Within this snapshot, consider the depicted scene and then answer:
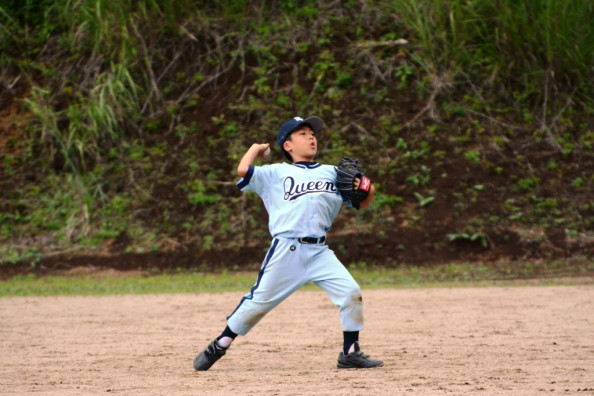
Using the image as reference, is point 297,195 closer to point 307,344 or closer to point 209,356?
point 209,356

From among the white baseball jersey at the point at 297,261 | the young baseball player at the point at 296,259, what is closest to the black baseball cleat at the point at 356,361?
the young baseball player at the point at 296,259

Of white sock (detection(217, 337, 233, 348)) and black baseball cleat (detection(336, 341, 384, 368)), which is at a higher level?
white sock (detection(217, 337, 233, 348))

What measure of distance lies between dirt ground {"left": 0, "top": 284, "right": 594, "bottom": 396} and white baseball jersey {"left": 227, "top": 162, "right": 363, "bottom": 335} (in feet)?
1.32

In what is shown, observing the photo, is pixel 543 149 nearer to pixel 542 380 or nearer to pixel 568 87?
pixel 568 87

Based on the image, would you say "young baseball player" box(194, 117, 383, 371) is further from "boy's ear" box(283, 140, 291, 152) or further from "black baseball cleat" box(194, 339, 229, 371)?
"boy's ear" box(283, 140, 291, 152)

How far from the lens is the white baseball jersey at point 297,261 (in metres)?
5.45

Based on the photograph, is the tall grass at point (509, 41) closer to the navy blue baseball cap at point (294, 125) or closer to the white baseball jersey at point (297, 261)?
the navy blue baseball cap at point (294, 125)

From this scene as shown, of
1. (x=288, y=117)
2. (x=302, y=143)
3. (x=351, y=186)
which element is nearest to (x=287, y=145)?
(x=302, y=143)

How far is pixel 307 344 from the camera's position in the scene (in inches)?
270

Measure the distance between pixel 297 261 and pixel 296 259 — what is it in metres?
0.02

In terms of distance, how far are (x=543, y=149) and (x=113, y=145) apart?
7815 millimetres

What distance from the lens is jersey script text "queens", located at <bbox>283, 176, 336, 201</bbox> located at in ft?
18.2

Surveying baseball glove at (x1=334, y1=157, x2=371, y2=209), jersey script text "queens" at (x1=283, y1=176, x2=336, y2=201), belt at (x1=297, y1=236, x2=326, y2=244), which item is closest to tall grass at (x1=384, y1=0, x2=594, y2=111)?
baseball glove at (x1=334, y1=157, x2=371, y2=209)

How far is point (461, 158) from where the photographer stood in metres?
14.2
